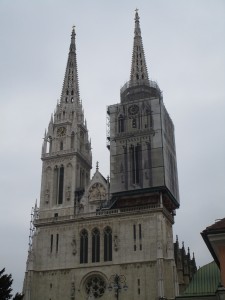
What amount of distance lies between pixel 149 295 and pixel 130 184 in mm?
13822

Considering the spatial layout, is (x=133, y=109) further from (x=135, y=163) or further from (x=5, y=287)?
(x=5, y=287)

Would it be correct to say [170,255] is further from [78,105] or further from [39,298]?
[78,105]

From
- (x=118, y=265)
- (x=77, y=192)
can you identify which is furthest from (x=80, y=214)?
(x=118, y=265)

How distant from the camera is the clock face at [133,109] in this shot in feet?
200

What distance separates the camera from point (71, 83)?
68438 mm

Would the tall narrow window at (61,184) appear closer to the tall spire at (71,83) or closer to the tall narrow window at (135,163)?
the tall narrow window at (135,163)

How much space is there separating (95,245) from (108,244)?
1.61m

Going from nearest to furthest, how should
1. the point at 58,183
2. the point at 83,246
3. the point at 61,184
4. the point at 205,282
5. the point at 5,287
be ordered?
the point at 5,287
the point at 205,282
the point at 83,246
the point at 61,184
the point at 58,183

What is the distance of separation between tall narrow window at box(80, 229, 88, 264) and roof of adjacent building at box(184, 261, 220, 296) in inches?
561

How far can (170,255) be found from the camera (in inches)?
1946

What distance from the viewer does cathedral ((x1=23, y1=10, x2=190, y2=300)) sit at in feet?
163

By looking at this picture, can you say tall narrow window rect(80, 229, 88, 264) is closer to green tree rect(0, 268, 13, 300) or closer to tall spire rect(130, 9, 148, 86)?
green tree rect(0, 268, 13, 300)

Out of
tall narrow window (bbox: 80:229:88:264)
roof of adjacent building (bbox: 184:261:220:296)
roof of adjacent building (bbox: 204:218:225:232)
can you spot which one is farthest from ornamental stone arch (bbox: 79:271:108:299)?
roof of adjacent building (bbox: 204:218:225:232)

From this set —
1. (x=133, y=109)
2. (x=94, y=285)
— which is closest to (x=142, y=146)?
(x=133, y=109)
